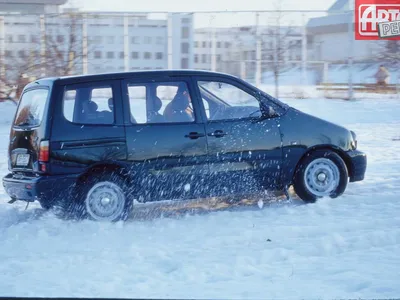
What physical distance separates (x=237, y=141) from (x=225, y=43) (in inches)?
597

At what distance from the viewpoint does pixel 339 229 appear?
7.16 metres

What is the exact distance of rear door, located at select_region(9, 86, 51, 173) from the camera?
7832 millimetres

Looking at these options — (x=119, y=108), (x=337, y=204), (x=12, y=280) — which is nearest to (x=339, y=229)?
(x=337, y=204)

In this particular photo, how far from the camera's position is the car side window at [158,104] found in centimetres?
→ 807

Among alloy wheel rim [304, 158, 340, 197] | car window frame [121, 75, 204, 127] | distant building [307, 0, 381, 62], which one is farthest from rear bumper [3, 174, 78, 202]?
distant building [307, 0, 381, 62]

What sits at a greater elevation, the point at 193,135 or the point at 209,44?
the point at 209,44

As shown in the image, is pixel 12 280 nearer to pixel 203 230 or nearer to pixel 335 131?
pixel 203 230

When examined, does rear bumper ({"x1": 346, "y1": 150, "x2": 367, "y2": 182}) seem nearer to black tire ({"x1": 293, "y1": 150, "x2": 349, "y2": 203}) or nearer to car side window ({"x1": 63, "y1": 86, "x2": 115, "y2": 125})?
black tire ({"x1": 293, "y1": 150, "x2": 349, "y2": 203})

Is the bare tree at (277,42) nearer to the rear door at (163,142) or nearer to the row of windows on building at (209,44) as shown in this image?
the row of windows on building at (209,44)

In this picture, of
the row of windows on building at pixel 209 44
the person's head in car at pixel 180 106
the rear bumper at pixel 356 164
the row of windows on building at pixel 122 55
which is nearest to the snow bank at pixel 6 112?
the row of windows on building at pixel 122 55

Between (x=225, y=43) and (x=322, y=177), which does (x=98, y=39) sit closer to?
(x=225, y=43)

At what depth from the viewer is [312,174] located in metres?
8.56

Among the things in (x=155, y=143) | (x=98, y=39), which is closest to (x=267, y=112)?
(x=155, y=143)

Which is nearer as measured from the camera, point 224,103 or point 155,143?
A: point 155,143
